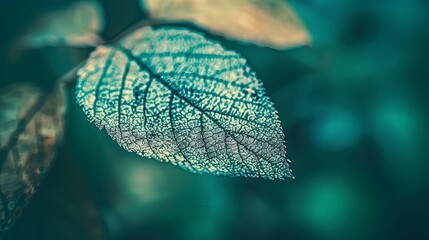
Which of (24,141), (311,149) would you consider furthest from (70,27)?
(311,149)

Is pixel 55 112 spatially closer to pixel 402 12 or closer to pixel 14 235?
pixel 14 235

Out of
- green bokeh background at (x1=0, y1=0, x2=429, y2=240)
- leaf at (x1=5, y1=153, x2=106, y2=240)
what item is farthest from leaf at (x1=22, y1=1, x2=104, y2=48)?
leaf at (x1=5, y1=153, x2=106, y2=240)

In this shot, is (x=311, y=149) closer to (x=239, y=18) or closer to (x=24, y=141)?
(x=239, y=18)

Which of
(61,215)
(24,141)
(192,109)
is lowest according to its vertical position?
(61,215)

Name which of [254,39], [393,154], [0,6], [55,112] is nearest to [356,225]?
[393,154]

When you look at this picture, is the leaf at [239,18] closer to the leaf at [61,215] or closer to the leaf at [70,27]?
the leaf at [70,27]

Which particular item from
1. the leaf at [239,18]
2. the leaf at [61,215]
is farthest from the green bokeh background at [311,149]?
the leaf at [239,18]
